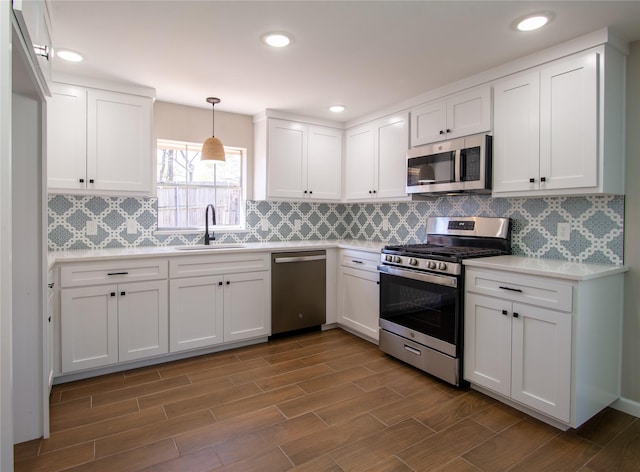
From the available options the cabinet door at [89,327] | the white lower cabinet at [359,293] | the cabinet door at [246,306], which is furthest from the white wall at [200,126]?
the cabinet door at [89,327]

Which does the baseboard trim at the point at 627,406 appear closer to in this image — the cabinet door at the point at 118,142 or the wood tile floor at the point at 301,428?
the wood tile floor at the point at 301,428

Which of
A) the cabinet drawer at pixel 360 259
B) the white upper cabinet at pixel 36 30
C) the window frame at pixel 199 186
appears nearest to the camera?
the white upper cabinet at pixel 36 30

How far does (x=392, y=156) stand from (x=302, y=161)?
38.5 inches

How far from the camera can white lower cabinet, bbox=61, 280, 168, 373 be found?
9.00 ft

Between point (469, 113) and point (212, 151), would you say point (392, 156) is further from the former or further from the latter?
point (212, 151)

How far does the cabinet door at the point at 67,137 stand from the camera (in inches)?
113

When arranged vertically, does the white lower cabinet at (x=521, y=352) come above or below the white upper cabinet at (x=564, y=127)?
below

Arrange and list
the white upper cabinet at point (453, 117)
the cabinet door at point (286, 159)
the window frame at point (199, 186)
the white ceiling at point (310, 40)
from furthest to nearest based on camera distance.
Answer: the cabinet door at point (286, 159) < the window frame at point (199, 186) < the white upper cabinet at point (453, 117) < the white ceiling at point (310, 40)

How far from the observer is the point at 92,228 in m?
3.27

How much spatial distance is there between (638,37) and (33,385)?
3.96 meters

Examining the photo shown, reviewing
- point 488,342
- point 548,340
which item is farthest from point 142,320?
point 548,340

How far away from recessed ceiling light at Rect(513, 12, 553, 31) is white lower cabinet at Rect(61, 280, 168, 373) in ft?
9.88

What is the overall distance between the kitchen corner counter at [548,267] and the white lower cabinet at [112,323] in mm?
2410

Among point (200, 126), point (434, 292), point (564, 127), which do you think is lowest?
point (434, 292)
